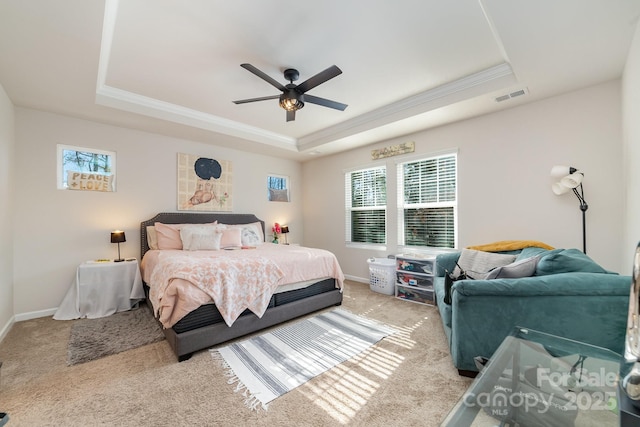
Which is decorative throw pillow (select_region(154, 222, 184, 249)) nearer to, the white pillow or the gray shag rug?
the white pillow

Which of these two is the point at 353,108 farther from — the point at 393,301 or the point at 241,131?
the point at 393,301

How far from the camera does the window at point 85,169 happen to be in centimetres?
339

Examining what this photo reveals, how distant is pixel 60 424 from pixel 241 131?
3.83m

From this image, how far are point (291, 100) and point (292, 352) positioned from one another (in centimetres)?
243

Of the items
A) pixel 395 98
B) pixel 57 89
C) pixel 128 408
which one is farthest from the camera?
pixel 395 98

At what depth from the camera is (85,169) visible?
11.6 ft

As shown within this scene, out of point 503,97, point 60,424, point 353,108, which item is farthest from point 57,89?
point 503,97

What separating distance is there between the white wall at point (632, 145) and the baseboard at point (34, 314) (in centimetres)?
601

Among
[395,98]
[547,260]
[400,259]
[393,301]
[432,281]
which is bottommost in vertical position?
[393,301]

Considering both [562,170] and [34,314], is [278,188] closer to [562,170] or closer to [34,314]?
[34,314]

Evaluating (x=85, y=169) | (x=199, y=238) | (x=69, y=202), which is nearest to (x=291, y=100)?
(x=199, y=238)

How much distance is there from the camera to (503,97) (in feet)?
9.56

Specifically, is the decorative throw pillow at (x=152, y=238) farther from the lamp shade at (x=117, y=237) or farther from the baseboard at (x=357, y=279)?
the baseboard at (x=357, y=279)

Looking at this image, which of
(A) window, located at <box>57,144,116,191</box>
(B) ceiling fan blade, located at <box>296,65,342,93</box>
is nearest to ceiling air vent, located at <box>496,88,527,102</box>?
(B) ceiling fan blade, located at <box>296,65,342,93</box>
